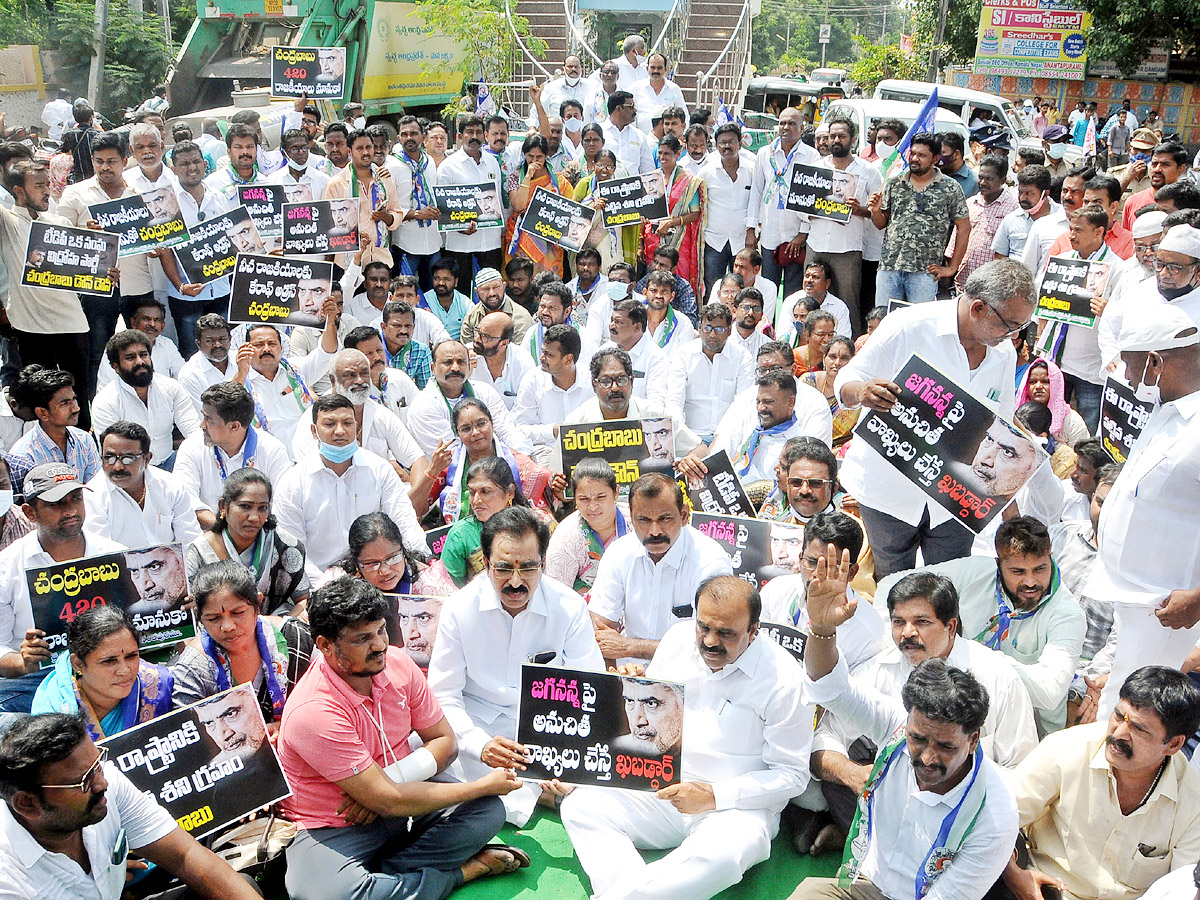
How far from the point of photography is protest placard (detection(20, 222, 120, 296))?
7.36 meters

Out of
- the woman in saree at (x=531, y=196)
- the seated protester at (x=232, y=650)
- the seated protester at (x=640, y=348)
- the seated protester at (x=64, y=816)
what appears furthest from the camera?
the woman in saree at (x=531, y=196)

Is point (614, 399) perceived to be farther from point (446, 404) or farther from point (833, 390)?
point (833, 390)

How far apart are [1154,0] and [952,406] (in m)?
26.1

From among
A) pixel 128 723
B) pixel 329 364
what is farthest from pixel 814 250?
pixel 128 723

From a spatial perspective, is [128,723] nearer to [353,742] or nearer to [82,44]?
[353,742]

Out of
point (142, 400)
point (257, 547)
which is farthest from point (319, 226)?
point (257, 547)

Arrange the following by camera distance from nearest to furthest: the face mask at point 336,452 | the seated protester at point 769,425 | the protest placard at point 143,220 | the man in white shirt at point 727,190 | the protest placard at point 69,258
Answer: the face mask at point 336,452
the seated protester at point 769,425
the protest placard at point 69,258
the protest placard at point 143,220
the man in white shirt at point 727,190

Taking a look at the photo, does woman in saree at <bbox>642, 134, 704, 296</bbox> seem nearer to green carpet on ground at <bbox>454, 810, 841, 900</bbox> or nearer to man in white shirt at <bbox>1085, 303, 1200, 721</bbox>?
man in white shirt at <bbox>1085, 303, 1200, 721</bbox>

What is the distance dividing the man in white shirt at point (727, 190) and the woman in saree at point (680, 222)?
13 cm

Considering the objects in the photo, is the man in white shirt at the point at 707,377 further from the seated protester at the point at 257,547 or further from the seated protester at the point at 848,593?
the seated protester at the point at 257,547

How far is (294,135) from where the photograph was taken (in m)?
9.73

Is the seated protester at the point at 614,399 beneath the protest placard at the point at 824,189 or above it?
beneath

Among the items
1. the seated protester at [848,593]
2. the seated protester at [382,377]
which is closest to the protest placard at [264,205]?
the seated protester at [382,377]

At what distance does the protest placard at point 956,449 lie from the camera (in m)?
4.41
